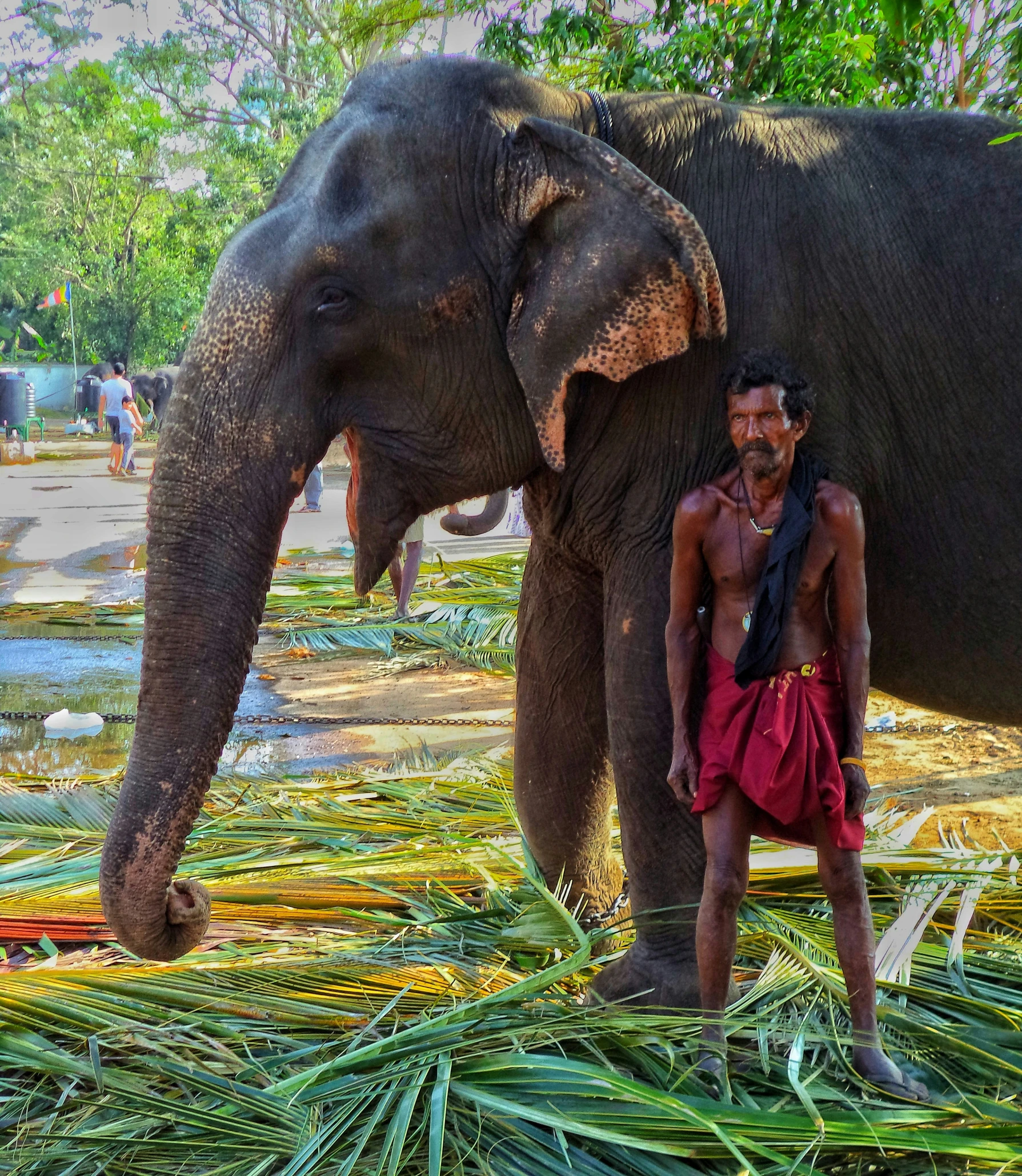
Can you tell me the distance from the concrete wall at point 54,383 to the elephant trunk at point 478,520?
28763 millimetres

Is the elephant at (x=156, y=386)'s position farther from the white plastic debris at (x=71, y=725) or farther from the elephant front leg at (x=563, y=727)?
the elephant front leg at (x=563, y=727)

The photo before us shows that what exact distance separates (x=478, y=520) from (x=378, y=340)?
3.10 m

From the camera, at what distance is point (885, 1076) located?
8.16ft

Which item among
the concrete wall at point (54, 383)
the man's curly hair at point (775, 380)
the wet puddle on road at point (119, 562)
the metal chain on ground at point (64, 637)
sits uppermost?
the man's curly hair at point (775, 380)

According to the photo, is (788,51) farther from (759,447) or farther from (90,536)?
(90,536)

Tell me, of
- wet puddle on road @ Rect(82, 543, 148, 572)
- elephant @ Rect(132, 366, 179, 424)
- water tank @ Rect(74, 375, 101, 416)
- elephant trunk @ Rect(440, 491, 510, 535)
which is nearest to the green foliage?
elephant trunk @ Rect(440, 491, 510, 535)

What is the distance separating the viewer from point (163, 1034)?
284cm

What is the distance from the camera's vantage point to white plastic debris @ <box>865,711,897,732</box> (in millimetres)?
5703

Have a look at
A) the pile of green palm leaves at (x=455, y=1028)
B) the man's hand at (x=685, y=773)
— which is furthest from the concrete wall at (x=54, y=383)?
the man's hand at (x=685, y=773)

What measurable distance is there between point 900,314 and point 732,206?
0.40m

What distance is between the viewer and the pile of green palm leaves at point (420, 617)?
7285 mm

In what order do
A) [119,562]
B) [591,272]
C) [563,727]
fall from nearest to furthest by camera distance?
1. [591,272]
2. [563,727]
3. [119,562]

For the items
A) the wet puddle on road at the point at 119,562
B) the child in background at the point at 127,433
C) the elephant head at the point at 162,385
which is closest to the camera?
the wet puddle on road at the point at 119,562

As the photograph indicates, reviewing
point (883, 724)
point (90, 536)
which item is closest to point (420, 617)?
point (883, 724)
